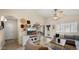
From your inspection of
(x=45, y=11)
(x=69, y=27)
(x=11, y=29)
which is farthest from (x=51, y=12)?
(x=11, y=29)

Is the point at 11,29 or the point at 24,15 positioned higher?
the point at 24,15

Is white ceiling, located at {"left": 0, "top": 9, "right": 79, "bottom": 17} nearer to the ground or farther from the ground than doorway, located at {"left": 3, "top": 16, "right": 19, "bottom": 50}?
farther from the ground

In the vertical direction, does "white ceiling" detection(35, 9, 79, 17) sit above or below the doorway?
above

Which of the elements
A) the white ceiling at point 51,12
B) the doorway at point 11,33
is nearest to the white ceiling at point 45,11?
the white ceiling at point 51,12

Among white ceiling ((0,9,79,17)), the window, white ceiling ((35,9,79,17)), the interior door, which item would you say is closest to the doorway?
the interior door

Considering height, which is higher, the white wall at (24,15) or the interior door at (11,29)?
the white wall at (24,15)

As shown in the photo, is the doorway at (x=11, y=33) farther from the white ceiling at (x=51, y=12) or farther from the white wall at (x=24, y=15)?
the white ceiling at (x=51, y=12)

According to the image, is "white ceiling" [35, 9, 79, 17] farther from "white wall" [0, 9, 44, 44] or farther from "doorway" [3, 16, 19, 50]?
"doorway" [3, 16, 19, 50]

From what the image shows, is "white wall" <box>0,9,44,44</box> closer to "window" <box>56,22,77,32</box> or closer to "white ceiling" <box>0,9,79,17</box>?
"white ceiling" <box>0,9,79,17</box>

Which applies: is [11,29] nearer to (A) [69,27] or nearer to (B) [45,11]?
(B) [45,11]

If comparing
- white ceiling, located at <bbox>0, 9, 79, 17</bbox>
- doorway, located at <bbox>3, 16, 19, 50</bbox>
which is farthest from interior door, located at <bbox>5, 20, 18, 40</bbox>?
white ceiling, located at <bbox>0, 9, 79, 17</bbox>

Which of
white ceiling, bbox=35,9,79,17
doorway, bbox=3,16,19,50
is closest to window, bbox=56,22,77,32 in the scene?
white ceiling, bbox=35,9,79,17
